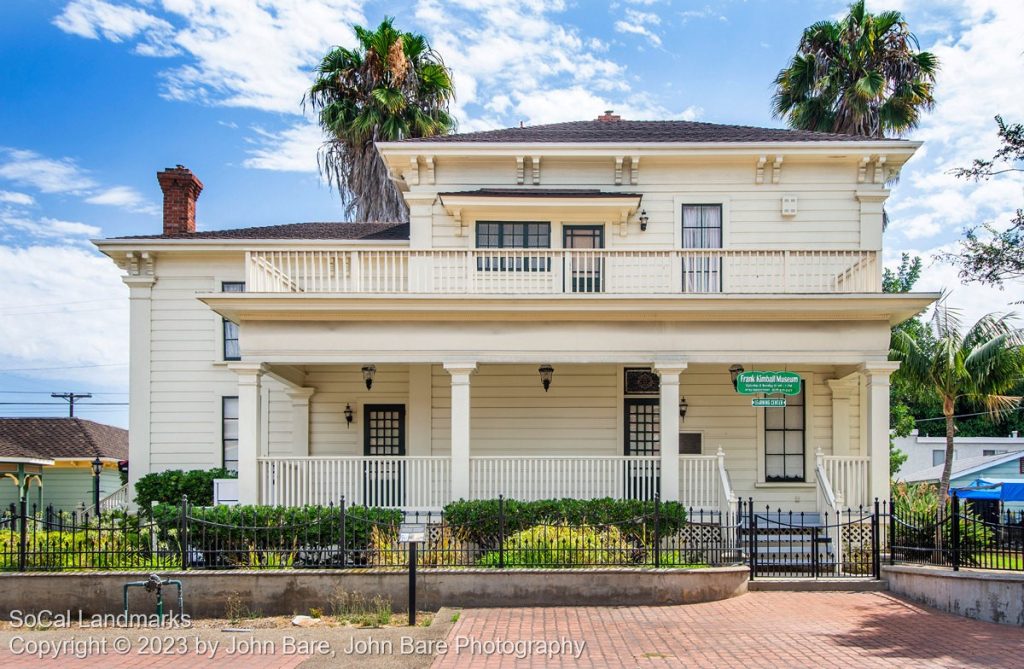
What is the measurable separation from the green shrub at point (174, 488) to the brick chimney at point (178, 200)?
20.7ft

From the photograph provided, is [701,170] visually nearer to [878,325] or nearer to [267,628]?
[878,325]

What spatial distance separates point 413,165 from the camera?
63.7 ft

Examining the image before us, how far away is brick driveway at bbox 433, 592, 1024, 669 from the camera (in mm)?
9648

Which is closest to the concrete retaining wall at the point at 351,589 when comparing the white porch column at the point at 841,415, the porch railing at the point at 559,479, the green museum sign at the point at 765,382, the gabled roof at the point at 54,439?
the porch railing at the point at 559,479

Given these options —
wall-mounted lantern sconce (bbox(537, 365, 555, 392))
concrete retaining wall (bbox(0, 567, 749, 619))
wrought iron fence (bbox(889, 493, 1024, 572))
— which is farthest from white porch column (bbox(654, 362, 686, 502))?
wrought iron fence (bbox(889, 493, 1024, 572))

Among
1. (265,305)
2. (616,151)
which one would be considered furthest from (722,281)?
(265,305)

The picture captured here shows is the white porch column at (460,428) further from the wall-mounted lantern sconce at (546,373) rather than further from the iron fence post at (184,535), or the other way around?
the iron fence post at (184,535)

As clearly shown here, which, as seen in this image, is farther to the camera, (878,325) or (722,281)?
(722,281)

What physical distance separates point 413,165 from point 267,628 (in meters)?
10.7

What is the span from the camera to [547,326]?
54.0 ft

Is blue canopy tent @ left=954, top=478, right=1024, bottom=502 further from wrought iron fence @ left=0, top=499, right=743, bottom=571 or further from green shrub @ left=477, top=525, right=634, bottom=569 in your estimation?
green shrub @ left=477, top=525, right=634, bottom=569

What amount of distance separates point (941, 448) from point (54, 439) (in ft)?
127

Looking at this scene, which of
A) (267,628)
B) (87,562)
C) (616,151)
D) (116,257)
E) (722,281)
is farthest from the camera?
(116,257)

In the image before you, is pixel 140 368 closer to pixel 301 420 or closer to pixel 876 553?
pixel 301 420
